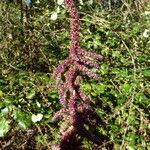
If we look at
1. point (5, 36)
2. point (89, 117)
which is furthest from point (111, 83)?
point (5, 36)

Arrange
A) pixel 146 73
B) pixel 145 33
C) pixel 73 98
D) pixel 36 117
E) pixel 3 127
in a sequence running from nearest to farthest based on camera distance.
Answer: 1. pixel 73 98
2. pixel 3 127
3. pixel 36 117
4. pixel 146 73
5. pixel 145 33

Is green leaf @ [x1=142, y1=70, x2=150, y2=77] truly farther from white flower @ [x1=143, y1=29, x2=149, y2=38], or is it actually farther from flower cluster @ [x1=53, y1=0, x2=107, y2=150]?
white flower @ [x1=143, y1=29, x2=149, y2=38]

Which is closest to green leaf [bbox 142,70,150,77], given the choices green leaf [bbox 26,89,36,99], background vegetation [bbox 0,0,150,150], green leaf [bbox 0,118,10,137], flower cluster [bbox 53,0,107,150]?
background vegetation [bbox 0,0,150,150]

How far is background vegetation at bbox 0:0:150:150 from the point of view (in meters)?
2.73

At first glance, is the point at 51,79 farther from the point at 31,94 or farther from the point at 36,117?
the point at 36,117

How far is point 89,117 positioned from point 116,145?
680 mm

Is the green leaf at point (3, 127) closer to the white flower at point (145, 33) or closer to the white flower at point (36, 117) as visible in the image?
the white flower at point (36, 117)

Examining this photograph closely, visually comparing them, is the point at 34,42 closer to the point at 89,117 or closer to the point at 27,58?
the point at 27,58

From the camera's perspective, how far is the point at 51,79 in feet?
10.00

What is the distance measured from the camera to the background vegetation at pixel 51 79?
8.96 feet

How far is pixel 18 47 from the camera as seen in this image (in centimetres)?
390

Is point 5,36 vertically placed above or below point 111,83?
above

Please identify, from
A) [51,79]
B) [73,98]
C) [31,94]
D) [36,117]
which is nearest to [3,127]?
[36,117]

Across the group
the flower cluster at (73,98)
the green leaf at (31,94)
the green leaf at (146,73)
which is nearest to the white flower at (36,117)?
the green leaf at (31,94)
